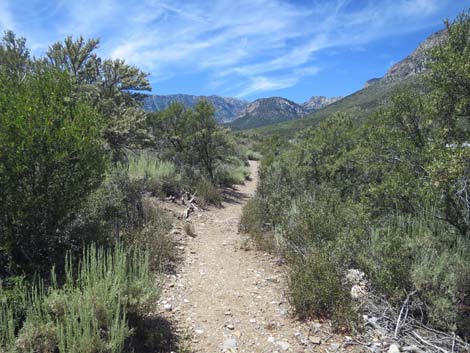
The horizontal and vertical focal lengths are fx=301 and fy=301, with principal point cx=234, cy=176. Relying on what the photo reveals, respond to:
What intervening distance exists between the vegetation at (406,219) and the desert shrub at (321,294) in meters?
0.01

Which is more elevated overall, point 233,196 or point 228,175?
point 228,175

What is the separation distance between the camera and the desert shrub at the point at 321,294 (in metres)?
3.86

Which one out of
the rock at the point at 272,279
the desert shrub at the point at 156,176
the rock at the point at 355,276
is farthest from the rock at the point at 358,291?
the desert shrub at the point at 156,176

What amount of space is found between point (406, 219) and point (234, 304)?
3558 millimetres

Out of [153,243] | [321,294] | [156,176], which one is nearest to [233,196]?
[156,176]

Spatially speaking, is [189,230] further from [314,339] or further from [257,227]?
[314,339]

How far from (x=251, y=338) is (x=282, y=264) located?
228 cm

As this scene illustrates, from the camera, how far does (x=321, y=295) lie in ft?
13.3

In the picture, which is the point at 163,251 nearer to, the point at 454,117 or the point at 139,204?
the point at 139,204

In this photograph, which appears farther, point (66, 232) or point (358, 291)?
point (66, 232)

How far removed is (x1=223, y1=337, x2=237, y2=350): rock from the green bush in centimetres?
264

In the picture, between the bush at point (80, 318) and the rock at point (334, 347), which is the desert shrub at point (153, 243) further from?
the rock at point (334, 347)

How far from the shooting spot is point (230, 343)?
368 cm

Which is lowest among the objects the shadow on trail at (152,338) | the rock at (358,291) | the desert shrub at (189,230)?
the shadow on trail at (152,338)
